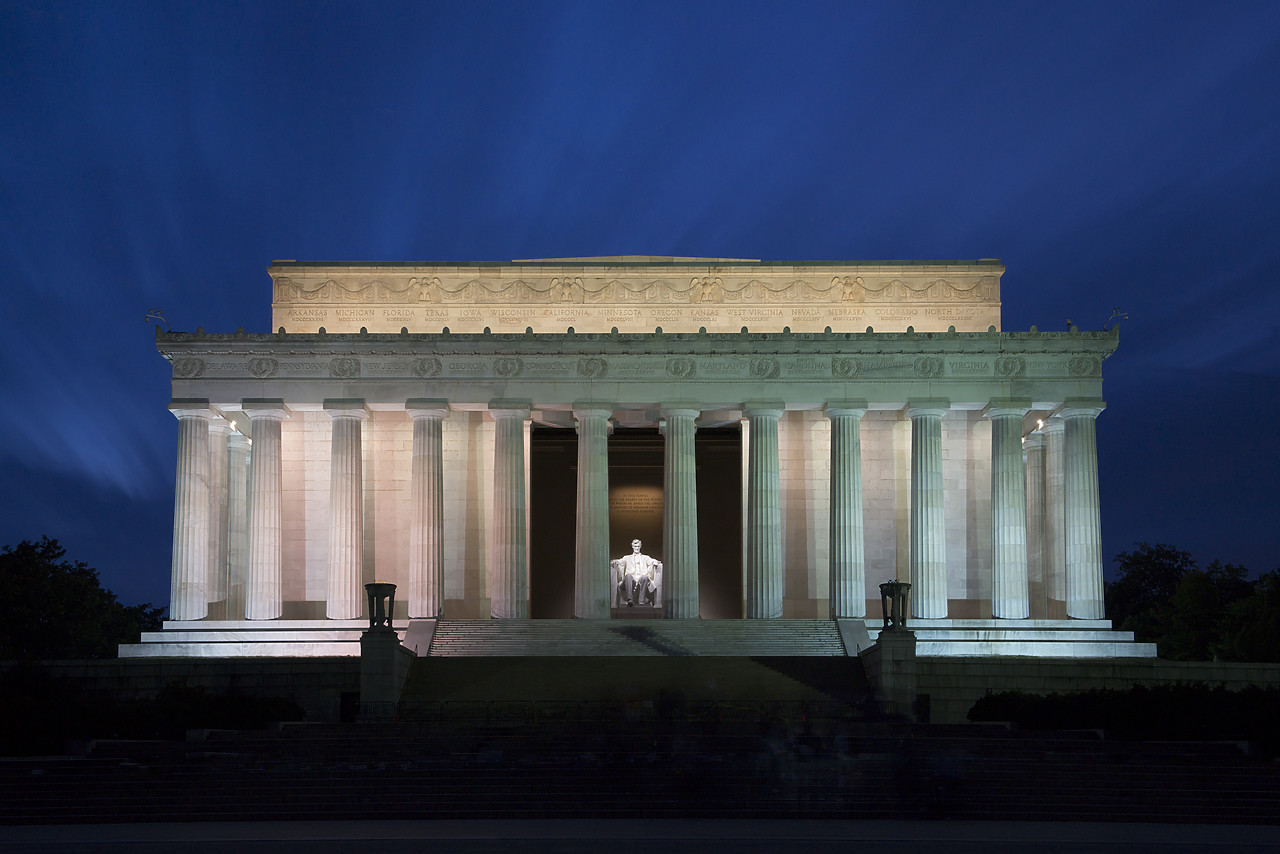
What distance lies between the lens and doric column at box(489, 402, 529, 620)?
5228 cm

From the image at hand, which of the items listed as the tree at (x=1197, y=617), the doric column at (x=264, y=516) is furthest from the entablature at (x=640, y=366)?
the tree at (x=1197, y=617)

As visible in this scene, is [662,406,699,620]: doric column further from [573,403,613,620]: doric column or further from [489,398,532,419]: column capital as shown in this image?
[489,398,532,419]: column capital

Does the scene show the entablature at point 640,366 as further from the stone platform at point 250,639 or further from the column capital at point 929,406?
the stone platform at point 250,639

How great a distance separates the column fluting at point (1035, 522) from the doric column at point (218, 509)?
3693 centimetres

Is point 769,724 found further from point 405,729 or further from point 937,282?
point 937,282

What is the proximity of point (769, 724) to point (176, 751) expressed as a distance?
15.9 m

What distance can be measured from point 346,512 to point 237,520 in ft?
18.6

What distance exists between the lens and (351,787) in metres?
29.3

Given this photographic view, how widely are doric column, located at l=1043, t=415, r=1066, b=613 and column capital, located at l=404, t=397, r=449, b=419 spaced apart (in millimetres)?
27671

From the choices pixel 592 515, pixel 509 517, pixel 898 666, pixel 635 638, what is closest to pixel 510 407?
pixel 509 517

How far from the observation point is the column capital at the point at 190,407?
52.5 metres

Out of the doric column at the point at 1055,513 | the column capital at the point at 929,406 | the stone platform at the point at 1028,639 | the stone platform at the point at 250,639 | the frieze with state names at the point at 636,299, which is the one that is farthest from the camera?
the frieze with state names at the point at 636,299

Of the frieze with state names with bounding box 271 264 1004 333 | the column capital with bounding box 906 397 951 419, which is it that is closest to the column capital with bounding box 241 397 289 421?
the frieze with state names with bounding box 271 264 1004 333

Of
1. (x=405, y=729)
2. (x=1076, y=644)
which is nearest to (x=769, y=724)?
(x=405, y=729)
